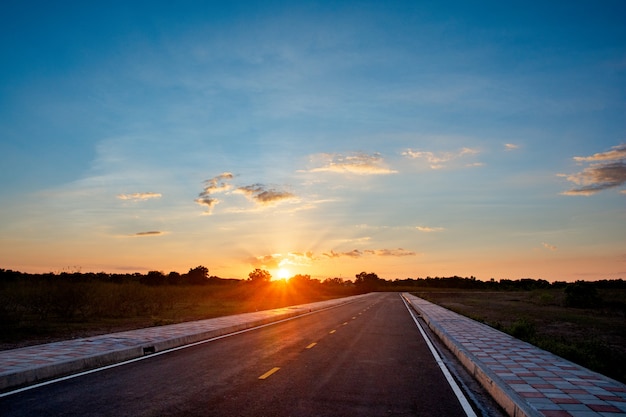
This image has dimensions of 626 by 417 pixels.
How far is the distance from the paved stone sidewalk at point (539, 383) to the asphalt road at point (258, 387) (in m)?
0.77

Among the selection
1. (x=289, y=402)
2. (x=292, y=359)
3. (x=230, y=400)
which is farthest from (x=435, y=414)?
(x=292, y=359)

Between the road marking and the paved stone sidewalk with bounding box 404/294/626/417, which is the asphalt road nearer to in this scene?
the road marking

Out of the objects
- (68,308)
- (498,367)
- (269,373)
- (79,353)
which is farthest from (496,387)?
(68,308)

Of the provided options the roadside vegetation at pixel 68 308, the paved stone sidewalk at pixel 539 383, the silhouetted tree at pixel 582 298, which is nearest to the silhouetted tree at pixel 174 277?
the roadside vegetation at pixel 68 308

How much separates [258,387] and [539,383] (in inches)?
188

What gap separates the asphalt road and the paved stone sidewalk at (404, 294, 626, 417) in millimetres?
774

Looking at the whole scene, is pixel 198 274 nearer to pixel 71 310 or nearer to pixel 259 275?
pixel 259 275

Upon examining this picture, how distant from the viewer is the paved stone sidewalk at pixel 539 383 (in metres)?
6.60

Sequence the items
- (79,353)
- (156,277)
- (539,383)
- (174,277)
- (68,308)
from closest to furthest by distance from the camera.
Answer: (539,383)
(79,353)
(68,308)
(156,277)
(174,277)

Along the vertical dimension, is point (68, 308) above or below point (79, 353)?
above

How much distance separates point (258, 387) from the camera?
8469 mm

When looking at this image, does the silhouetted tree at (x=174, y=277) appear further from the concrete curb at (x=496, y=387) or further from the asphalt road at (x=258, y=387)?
the concrete curb at (x=496, y=387)

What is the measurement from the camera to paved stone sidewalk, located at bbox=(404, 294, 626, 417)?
6602mm

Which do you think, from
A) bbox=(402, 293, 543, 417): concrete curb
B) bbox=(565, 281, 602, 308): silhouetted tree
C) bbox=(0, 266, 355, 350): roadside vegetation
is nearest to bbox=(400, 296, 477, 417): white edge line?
bbox=(402, 293, 543, 417): concrete curb
